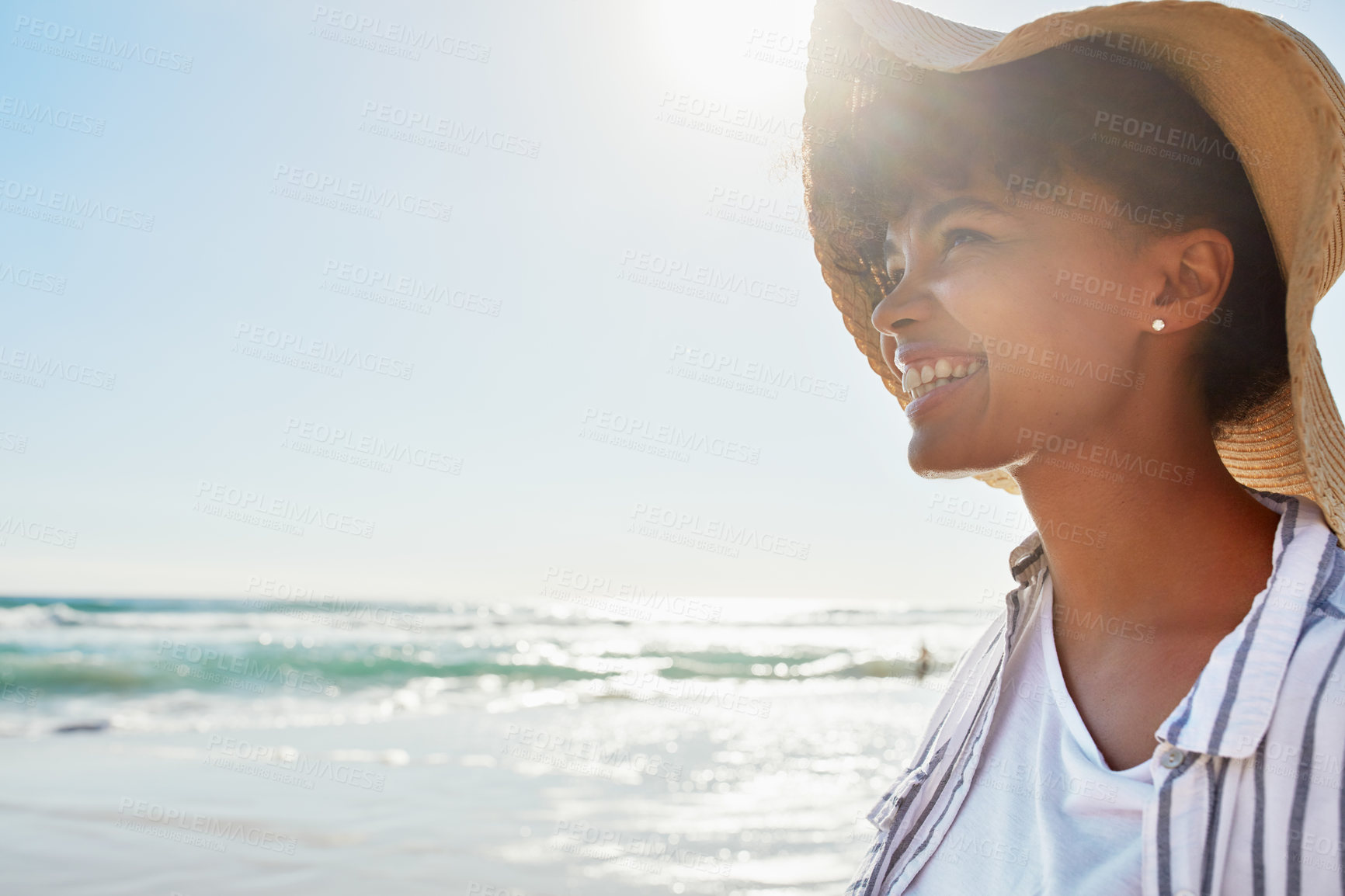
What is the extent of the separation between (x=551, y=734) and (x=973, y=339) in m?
11.2

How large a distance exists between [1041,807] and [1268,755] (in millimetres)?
419

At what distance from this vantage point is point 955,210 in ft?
6.05

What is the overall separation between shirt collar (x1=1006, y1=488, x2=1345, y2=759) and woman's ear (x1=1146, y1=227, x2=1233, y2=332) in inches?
16.3

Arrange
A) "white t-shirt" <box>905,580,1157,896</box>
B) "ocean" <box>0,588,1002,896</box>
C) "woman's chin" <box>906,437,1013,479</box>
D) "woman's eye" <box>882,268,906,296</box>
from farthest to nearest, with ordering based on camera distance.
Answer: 1. "ocean" <box>0,588,1002,896</box>
2. "woman's eye" <box>882,268,906,296</box>
3. "woman's chin" <box>906,437,1013,479</box>
4. "white t-shirt" <box>905,580,1157,896</box>

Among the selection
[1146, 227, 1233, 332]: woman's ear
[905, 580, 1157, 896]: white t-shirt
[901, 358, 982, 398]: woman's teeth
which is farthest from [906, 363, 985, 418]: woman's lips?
[905, 580, 1157, 896]: white t-shirt

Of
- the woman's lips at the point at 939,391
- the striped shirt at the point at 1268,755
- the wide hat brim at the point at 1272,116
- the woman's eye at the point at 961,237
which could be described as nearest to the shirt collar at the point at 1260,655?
the striped shirt at the point at 1268,755

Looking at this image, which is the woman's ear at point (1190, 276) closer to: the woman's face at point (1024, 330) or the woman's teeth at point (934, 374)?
the woman's face at point (1024, 330)

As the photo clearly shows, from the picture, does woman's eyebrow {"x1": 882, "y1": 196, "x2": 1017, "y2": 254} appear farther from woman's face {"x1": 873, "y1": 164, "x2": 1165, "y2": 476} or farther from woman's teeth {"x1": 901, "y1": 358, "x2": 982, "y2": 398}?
woman's teeth {"x1": 901, "y1": 358, "x2": 982, "y2": 398}

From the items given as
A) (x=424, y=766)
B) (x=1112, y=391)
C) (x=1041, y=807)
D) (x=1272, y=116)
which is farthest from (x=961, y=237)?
(x=424, y=766)

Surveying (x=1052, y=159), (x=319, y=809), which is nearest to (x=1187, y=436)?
(x=1052, y=159)

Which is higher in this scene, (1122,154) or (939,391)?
(1122,154)

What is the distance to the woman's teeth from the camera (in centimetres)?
179

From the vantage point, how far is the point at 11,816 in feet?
23.2

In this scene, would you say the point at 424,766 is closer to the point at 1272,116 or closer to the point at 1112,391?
the point at 1112,391
